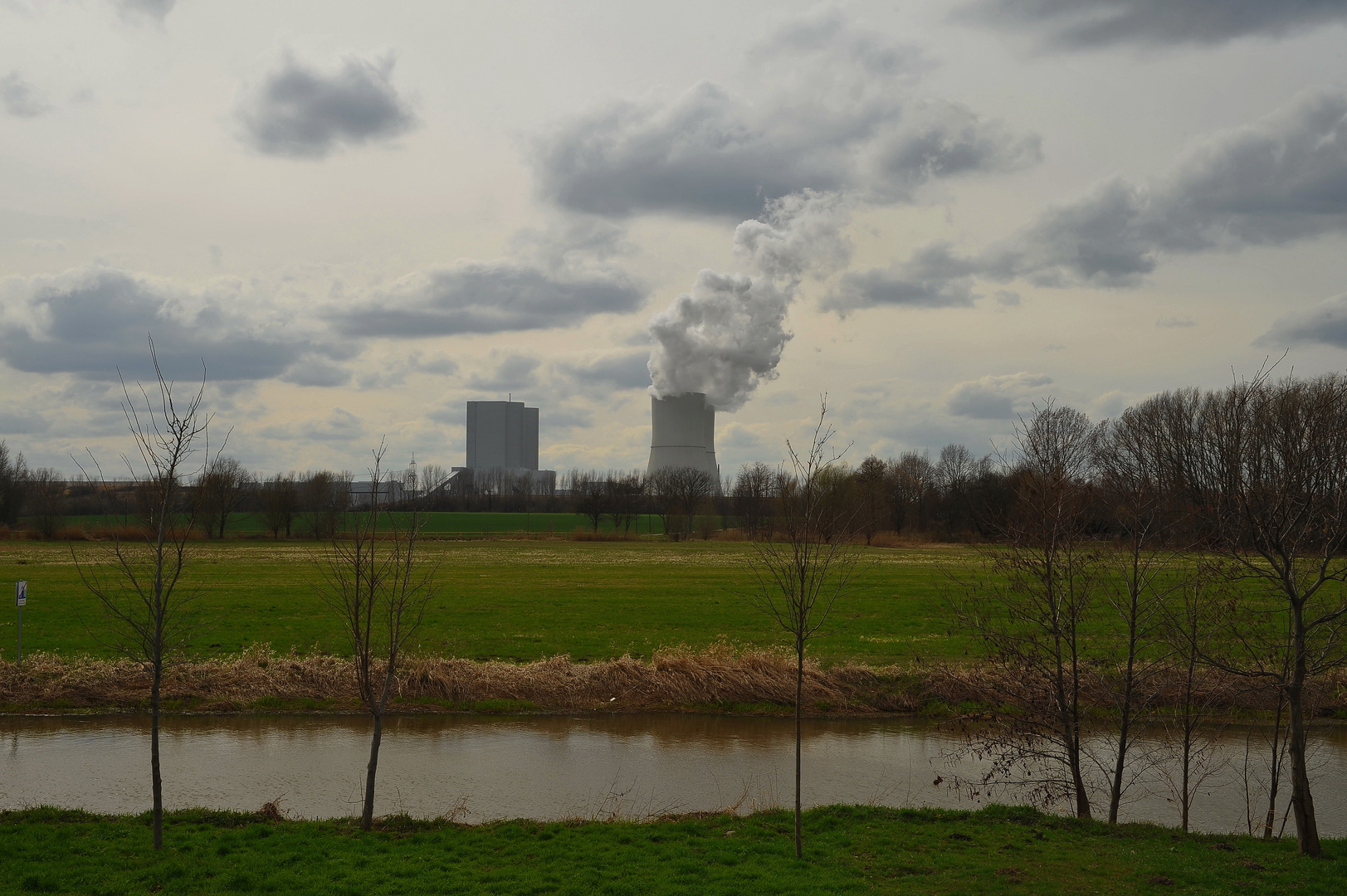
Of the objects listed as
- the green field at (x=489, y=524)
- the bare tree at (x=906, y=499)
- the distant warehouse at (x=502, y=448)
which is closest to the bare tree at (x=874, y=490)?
the bare tree at (x=906, y=499)

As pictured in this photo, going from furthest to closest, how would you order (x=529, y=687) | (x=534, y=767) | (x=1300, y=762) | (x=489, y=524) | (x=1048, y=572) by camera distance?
(x=489, y=524), (x=529, y=687), (x=534, y=767), (x=1048, y=572), (x=1300, y=762)

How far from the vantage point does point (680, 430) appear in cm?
6544

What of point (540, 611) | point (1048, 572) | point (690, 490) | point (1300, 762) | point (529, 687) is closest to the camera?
point (1300, 762)

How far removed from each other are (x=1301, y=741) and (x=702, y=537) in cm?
7227

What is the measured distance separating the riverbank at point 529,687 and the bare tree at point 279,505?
58982 mm

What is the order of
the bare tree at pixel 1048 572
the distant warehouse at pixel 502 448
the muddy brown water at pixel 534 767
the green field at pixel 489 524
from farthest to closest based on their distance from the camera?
the distant warehouse at pixel 502 448
the green field at pixel 489 524
the muddy brown water at pixel 534 767
the bare tree at pixel 1048 572

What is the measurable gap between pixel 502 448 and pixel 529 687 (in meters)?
125

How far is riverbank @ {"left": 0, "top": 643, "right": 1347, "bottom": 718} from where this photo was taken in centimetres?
1600

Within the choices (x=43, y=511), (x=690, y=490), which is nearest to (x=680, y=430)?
(x=690, y=490)

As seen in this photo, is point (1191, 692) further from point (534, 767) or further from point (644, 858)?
point (534, 767)

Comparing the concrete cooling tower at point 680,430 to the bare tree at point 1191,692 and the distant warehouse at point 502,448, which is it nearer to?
the bare tree at point 1191,692

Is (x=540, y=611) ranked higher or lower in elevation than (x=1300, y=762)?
lower

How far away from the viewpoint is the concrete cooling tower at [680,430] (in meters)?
65.1

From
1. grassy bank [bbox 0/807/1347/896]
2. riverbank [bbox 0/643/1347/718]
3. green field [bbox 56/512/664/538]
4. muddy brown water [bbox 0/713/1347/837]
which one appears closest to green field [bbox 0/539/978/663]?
riverbank [bbox 0/643/1347/718]
